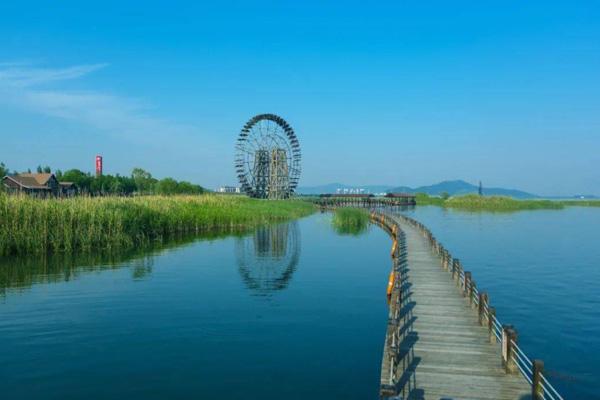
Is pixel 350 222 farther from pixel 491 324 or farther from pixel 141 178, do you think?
pixel 141 178

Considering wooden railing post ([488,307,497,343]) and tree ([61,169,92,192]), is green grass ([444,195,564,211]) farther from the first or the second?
wooden railing post ([488,307,497,343])

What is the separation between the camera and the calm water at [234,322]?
1033 centimetres

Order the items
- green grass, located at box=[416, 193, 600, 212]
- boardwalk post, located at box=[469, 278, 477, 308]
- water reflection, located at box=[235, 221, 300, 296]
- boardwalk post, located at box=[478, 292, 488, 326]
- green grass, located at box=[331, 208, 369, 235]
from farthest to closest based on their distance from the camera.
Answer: green grass, located at box=[416, 193, 600, 212]
green grass, located at box=[331, 208, 369, 235]
water reflection, located at box=[235, 221, 300, 296]
boardwalk post, located at box=[469, 278, 477, 308]
boardwalk post, located at box=[478, 292, 488, 326]

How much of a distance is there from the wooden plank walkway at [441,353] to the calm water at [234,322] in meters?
1.11

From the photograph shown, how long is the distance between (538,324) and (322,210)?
60687 millimetres

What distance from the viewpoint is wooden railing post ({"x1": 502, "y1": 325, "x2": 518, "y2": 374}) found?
29.6ft

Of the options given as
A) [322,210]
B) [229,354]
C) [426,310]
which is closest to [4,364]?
[229,354]

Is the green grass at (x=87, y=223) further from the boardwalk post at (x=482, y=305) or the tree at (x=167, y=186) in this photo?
the tree at (x=167, y=186)

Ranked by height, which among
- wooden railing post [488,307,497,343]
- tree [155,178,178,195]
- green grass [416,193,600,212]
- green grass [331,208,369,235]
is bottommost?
wooden railing post [488,307,497,343]

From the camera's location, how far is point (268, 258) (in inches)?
1061

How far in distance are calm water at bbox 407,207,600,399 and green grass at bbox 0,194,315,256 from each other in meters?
20.0

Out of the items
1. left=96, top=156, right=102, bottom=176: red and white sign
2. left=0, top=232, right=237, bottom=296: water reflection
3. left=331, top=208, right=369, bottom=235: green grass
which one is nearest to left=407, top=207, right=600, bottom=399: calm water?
left=331, top=208, right=369, bottom=235: green grass

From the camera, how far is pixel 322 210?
2980 inches

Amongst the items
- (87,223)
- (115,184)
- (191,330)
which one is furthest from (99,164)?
(191,330)
